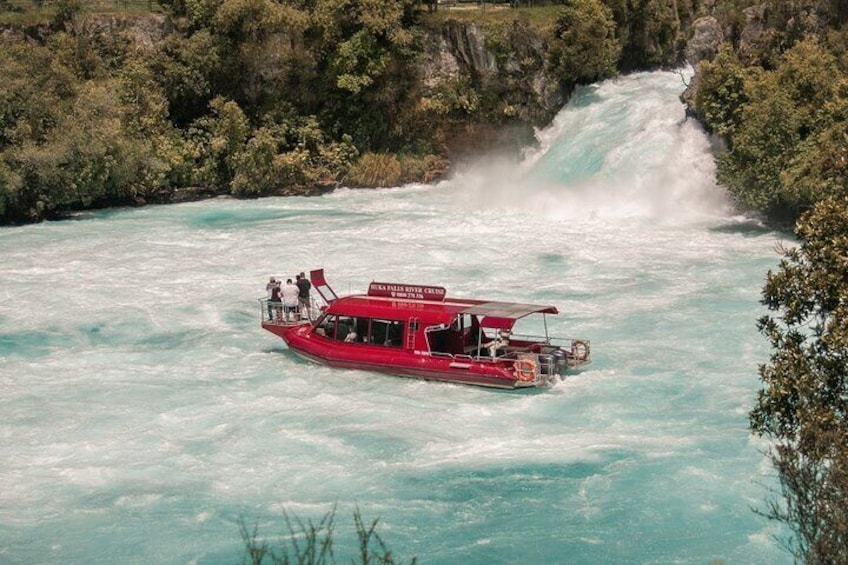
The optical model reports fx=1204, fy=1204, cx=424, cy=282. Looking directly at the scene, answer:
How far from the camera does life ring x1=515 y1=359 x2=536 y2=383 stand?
939 inches

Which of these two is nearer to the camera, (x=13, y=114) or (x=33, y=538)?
(x=33, y=538)

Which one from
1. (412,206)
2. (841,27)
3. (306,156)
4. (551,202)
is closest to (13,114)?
(306,156)

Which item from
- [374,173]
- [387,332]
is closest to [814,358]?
[387,332]

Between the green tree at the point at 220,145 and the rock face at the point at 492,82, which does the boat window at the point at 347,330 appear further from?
the rock face at the point at 492,82

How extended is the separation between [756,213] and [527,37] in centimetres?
1568

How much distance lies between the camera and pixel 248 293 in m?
32.2

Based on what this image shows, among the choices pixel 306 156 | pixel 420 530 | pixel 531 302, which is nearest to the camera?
pixel 420 530

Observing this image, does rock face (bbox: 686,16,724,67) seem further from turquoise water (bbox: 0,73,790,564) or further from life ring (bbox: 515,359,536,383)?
life ring (bbox: 515,359,536,383)

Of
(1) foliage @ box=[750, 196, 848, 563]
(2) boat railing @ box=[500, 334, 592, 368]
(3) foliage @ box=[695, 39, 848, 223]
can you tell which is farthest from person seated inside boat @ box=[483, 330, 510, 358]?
(3) foliage @ box=[695, 39, 848, 223]

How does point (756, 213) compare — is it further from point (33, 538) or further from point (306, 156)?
point (33, 538)

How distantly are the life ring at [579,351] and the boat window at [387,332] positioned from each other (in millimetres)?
3609

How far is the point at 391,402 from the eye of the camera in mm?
23781

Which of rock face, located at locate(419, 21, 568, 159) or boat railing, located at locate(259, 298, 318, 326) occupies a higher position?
rock face, located at locate(419, 21, 568, 159)

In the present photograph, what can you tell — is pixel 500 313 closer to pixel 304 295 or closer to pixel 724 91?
pixel 304 295
